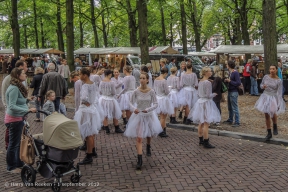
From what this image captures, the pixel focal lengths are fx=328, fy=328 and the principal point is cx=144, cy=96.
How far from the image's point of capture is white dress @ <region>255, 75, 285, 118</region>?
845 centimetres

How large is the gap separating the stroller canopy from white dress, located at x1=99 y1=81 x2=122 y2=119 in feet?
12.8

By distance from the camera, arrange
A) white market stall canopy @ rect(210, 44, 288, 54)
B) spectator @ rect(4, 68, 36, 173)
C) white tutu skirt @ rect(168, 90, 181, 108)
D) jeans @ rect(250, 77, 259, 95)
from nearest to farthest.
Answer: spectator @ rect(4, 68, 36, 173) → white tutu skirt @ rect(168, 90, 181, 108) → jeans @ rect(250, 77, 259, 95) → white market stall canopy @ rect(210, 44, 288, 54)

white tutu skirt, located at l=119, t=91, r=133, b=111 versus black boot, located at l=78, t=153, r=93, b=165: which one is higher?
white tutu skirt, located at l=119, t=91, r=133, b=111

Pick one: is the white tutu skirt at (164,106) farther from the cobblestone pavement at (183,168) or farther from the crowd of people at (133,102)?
the cobblestone pavement at (183,168)

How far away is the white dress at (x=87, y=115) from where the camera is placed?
673 cm

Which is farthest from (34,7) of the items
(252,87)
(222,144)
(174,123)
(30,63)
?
(222,144)

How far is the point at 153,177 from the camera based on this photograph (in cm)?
609

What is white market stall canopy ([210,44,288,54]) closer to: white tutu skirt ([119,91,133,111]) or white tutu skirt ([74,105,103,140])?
white tutu skirt ([119,91,133,111])

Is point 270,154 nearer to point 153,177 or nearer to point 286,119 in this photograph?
point 153,177

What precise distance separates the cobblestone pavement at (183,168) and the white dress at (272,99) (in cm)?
91

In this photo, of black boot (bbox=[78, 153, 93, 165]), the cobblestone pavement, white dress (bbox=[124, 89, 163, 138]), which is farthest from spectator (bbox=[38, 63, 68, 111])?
white dress (bbox=[124, 89, 163, 138])

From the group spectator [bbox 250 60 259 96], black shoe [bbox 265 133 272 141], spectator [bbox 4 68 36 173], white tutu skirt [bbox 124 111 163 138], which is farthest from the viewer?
spectator [bbox 250 60 259 96]

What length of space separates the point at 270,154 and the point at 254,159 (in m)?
0.65

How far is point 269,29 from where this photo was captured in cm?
1280
